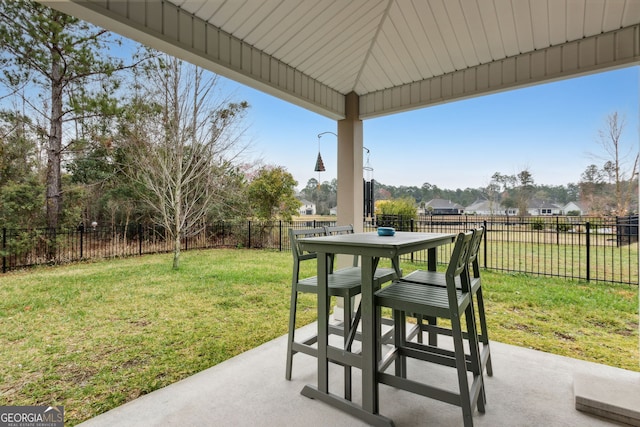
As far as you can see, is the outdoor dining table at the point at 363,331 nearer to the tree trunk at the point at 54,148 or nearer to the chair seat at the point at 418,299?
the chair seat at the point at 418,299

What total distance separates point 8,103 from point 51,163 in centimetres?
76

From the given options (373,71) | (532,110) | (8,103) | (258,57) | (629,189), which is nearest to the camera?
(258,57)

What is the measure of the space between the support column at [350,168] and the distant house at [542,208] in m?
3.54

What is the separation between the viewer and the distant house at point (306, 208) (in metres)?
7.06

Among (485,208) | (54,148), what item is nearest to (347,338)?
(54,148)

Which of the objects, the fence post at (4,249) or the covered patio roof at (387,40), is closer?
the covered patio roof at (387,40)

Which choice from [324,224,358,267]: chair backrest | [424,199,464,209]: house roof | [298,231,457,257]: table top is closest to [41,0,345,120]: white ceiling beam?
[324,224,358,267]: chair backrest

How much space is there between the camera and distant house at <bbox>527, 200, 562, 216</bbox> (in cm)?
469

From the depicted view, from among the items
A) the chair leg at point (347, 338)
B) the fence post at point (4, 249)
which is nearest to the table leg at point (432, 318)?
the chair leg at point (347, 338)

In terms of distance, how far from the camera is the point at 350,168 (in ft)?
10.5

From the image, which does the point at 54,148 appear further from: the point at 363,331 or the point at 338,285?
the point at 363,331

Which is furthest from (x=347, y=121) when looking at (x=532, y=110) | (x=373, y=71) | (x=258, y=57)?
(x=532, y=110)

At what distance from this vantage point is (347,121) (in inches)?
129

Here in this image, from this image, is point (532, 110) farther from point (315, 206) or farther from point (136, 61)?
point (136, 61)
